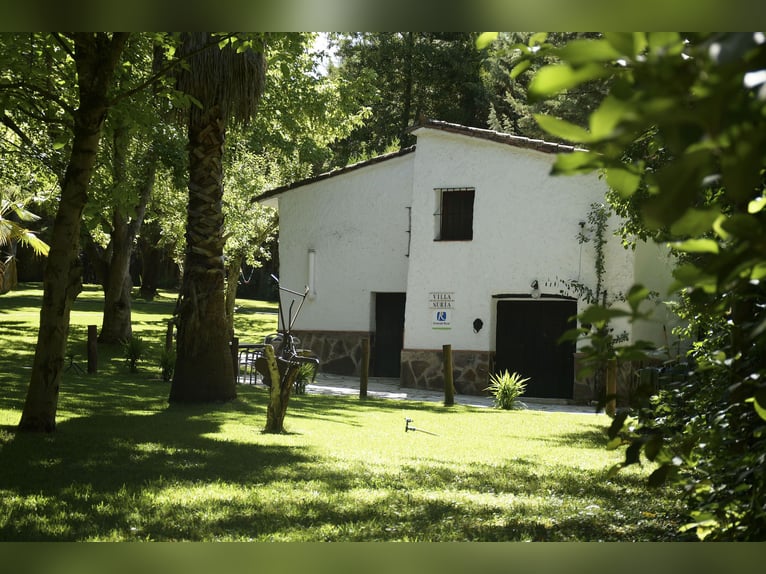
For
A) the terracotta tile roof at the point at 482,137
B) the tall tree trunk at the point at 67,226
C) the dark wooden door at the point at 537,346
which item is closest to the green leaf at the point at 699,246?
the tall tree trunk at the point at 67,226

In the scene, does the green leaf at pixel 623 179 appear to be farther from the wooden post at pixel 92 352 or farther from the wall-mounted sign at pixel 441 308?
the wall-mounted sign at pixel 441 308

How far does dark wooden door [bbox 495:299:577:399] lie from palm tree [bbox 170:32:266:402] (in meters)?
9.14

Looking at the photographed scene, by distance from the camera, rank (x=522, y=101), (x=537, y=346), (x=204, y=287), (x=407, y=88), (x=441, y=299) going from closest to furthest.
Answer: (x=204, y=287), (x=522, y=101), (x=537, y=346), (x=441, y=299), (x=407, y=88)

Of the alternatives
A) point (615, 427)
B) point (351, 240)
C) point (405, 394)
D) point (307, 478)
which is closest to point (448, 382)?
point (405, 394)

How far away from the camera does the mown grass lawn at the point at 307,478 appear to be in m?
5.68

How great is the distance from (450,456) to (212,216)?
20.7 feet

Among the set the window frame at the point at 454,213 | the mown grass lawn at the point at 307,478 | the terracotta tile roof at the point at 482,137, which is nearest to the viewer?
the mown grass lawn at the point at 307,478

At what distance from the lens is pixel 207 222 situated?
1422 cm

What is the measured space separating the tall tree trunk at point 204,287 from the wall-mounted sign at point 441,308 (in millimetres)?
8754

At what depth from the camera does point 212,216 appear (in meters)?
14.3

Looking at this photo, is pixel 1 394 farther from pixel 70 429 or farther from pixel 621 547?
pixel 621 547

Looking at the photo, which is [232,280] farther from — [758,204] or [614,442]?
[758,204]

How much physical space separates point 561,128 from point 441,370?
2116 centimetres
